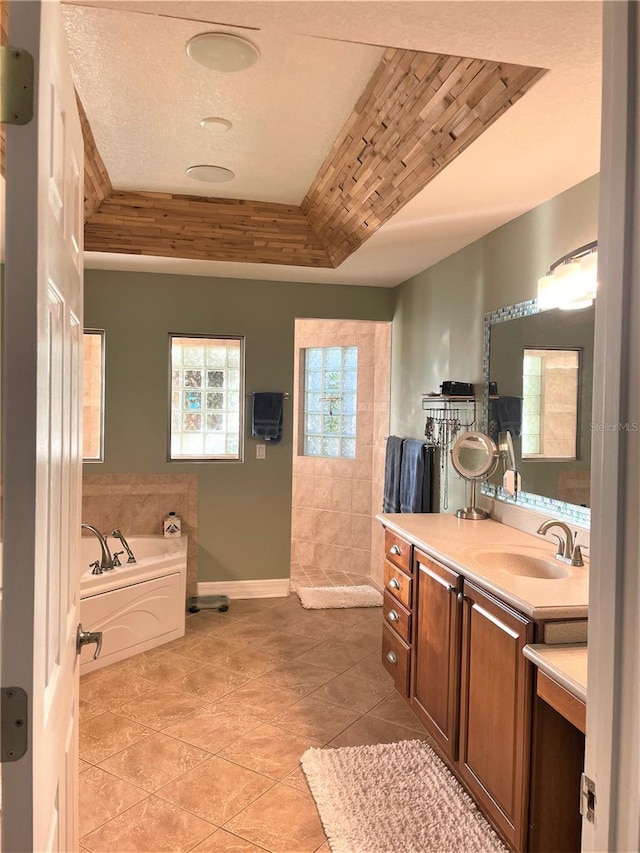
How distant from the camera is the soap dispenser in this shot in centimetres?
444

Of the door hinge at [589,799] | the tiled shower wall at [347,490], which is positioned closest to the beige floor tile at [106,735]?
the door hinge at [589,799]

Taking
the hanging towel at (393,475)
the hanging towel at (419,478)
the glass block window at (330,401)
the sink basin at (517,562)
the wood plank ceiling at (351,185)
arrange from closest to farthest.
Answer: the wood plank ceiling at (351,185) → the sink basin at (517,562) → the hanging towel at (419,478) → the hanging towel at (393,475) → the glass block window at (330,401)

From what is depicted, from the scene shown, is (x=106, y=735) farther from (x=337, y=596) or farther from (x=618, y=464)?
(x=618, y=464)

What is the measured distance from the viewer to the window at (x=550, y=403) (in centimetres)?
252

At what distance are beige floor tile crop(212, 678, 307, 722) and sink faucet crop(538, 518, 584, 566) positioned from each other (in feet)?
5.15

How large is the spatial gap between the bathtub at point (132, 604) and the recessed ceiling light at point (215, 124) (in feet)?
8.09

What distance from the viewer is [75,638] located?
1.31m

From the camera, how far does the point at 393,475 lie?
436cm

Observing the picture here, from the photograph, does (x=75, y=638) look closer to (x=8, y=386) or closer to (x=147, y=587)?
(x=8, y=386)

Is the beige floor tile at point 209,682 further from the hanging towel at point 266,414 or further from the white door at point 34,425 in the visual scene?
the white door at point 34,425

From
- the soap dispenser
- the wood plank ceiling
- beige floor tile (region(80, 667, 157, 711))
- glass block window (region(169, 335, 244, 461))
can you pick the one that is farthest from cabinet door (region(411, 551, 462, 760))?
glass block window (region(169, 335, 244, 461))

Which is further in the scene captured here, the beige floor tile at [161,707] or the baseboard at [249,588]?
the baseboard at [249,588]

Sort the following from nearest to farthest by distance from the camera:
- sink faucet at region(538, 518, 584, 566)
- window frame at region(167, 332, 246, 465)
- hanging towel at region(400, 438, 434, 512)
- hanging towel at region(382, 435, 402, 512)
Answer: sink faucet at region(538, 518, 584, 566), hanging towel at region(400, 438, 434, 512), hanging towel at region(382, 435, 402, 512), window frame at region(167, 332, 246, 465)

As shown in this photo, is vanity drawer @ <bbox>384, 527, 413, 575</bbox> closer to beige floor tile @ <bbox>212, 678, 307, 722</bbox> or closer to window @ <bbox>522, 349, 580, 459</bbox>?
window @ <bbox>522, 349, 580, 459</bbox>
